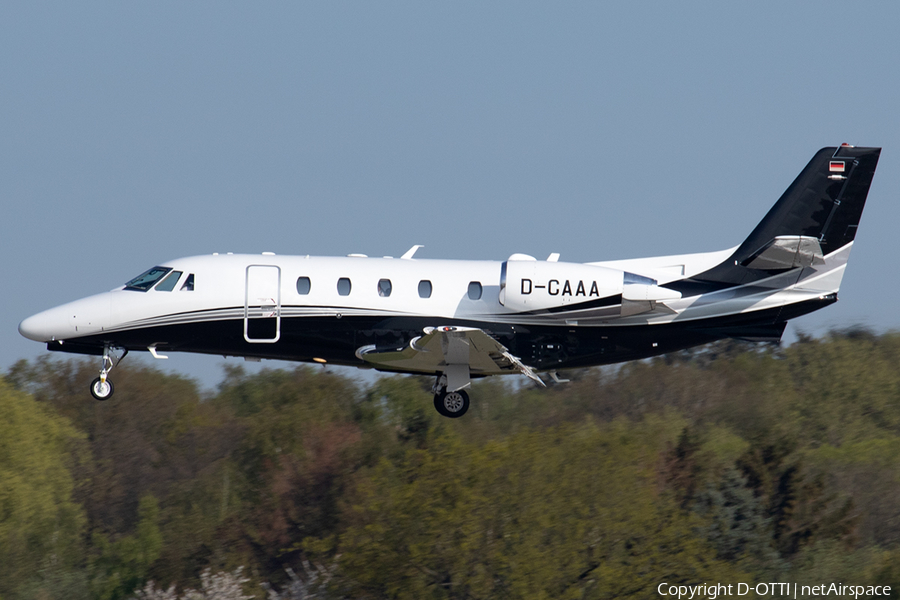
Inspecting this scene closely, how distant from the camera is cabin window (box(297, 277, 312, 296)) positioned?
2203cm

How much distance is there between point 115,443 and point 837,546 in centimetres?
3000

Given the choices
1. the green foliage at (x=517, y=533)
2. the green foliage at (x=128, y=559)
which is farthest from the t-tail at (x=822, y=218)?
the green foliage at (x=128, y=559)

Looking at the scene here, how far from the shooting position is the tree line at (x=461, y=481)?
3050cm

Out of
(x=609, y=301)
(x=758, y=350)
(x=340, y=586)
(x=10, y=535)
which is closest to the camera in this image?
(x=609, y=301)

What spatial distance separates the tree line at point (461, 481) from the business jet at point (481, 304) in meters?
8.73

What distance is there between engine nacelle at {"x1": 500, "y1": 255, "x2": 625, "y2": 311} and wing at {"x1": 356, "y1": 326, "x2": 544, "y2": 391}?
106cm

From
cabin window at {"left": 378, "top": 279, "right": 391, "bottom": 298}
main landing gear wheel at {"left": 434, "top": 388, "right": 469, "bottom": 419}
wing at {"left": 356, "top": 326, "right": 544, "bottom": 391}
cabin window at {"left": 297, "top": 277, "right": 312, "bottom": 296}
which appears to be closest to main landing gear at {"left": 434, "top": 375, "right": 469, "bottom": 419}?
main landing gear wheel at {"left": 434, "top": 388, "right": 469, "bottom": 419}

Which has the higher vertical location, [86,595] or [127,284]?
[127,284]

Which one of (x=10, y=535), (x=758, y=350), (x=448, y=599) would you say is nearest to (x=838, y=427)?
(x=758, y=350)

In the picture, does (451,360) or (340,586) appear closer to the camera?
(451,360)

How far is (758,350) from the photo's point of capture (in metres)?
53.4

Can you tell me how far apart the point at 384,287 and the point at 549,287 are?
3.27 metres

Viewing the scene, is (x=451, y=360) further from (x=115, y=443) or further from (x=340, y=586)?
(x=115, y=443)

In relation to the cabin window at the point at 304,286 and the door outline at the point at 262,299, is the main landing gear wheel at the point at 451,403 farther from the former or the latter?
the door outline at the point at 262,299
